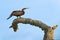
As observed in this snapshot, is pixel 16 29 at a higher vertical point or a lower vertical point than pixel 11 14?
lower

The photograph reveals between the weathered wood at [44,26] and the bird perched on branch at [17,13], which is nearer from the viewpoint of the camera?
the weathered wood at [44,26]

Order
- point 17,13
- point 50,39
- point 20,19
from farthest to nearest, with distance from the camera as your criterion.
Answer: point 17,13, point 20,19, point 50,39

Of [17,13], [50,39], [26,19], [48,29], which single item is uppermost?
[17,13]

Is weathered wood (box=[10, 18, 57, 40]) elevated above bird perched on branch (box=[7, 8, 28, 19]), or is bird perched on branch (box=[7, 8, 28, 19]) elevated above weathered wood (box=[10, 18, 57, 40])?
bird perched on branch (box=[7, 8, 28, 19])

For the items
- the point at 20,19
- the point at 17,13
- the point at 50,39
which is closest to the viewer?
the point at 50,39

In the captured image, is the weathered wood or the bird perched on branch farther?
the bird perched on branch

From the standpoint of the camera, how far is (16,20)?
6363 millimetres

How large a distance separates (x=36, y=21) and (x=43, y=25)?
36cm

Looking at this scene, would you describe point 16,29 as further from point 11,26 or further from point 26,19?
point 26,19

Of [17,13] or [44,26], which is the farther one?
[17,13]

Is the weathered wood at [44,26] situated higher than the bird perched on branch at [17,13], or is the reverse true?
the bird perched on branch at [17,13]

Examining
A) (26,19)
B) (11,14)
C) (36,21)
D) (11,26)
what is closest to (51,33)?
(36,21)

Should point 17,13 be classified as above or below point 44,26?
above

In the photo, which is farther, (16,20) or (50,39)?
(16,20)
